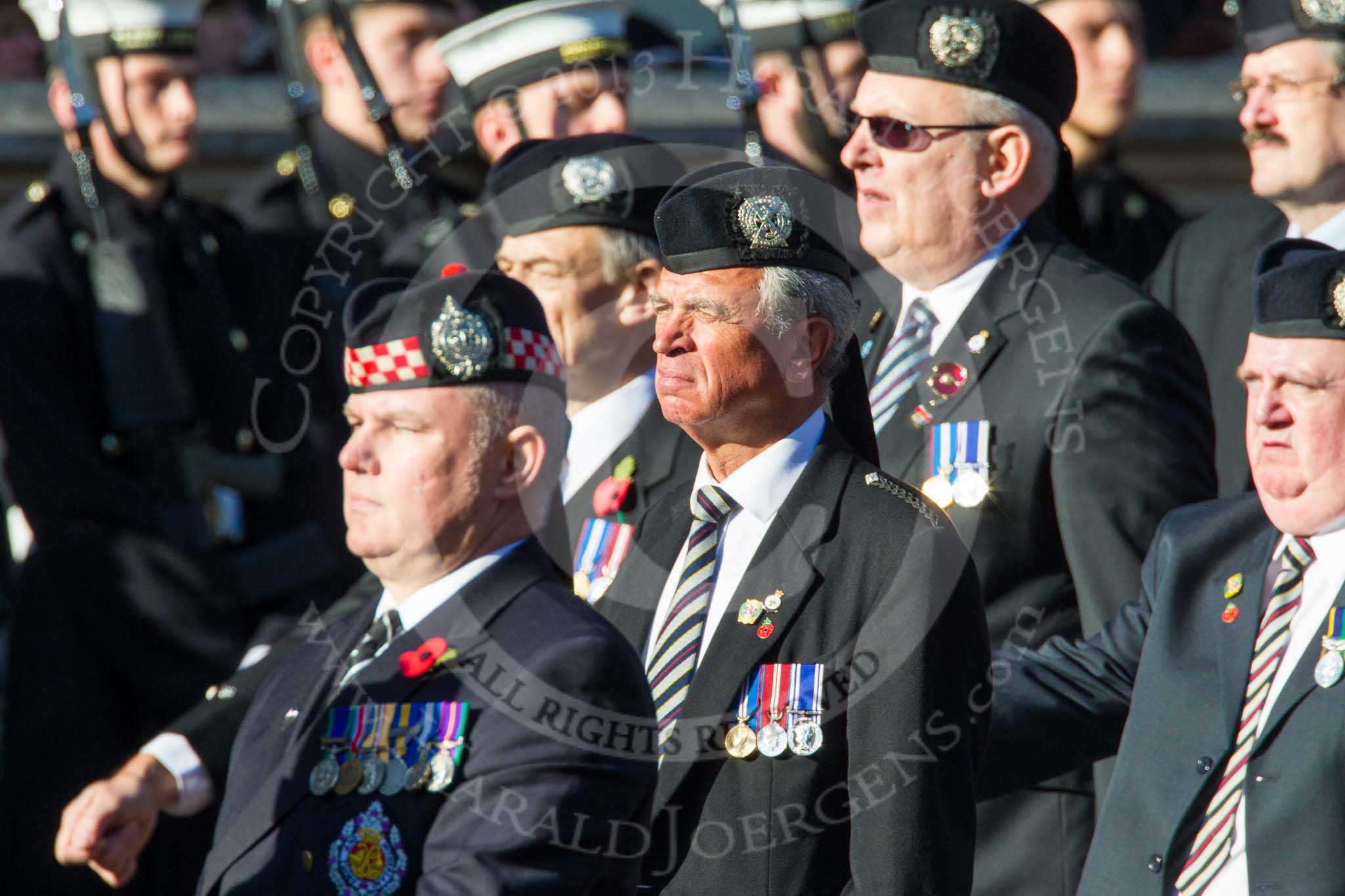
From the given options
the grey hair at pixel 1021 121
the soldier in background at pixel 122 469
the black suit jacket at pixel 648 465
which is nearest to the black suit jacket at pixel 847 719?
the black suit jacket at pixel 648 465

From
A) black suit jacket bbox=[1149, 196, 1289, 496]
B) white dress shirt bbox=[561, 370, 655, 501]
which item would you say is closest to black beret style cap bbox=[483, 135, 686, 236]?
white dress shirt bbox=[561, 370, 655, 501]

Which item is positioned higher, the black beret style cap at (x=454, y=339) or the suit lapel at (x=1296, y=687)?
the black beret style cap at (x=454, y=339)

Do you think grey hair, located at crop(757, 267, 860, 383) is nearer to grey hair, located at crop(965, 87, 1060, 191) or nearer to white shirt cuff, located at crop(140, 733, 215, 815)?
grey hair, located at crop(965, 87, 1060, 191)

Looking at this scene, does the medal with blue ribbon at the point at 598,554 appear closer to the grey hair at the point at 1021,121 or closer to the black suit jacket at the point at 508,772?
the black suit jacket at the point at 508,772

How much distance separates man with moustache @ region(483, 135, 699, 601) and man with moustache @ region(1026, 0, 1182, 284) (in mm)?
1490

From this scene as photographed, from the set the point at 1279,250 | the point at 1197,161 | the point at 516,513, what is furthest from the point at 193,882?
the point at 1197,161

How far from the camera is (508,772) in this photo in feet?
12.0

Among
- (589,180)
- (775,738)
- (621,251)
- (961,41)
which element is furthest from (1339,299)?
(589,180)

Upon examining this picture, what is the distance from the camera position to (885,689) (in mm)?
3619

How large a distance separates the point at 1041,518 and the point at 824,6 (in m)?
3.13

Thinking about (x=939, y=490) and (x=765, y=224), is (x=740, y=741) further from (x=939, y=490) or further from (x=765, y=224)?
(x=939, y=490)

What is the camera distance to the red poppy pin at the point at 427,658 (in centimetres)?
392

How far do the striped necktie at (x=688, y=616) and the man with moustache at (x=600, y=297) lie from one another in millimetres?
883

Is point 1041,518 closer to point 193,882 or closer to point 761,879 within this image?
point 761,879
